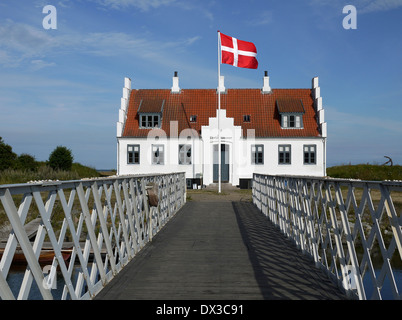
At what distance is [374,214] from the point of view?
390 cm

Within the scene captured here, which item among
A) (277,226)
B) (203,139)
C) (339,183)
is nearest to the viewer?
(339,183)

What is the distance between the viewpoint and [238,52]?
2378 centimetres

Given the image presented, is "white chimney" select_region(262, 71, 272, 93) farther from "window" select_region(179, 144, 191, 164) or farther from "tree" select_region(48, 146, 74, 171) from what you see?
"tree" select_region(48, 146, 74, 171)

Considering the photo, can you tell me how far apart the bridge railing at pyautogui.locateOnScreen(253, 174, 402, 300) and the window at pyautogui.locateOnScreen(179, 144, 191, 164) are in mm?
19490

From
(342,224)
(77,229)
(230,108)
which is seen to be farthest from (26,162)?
(342,224)

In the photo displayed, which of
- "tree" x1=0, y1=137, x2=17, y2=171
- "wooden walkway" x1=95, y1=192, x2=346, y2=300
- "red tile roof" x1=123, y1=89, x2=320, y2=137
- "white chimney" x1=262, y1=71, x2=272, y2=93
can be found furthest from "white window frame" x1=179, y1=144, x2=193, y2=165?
"wooden walkway" x1=95, y1=192, x2=346, y2=300

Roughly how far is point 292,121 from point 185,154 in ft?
30.2

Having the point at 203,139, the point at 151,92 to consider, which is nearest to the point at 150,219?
the point at 203,139

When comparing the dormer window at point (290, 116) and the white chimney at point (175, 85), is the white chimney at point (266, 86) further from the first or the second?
the white chimney at point (175, 85)

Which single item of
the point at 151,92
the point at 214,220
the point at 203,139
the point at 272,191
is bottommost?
the point at 214,220

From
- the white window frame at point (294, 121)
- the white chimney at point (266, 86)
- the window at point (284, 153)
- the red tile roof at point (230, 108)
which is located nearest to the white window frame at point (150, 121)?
the red tile roof at point (230, 108)

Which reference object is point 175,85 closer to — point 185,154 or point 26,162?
point 185,154
